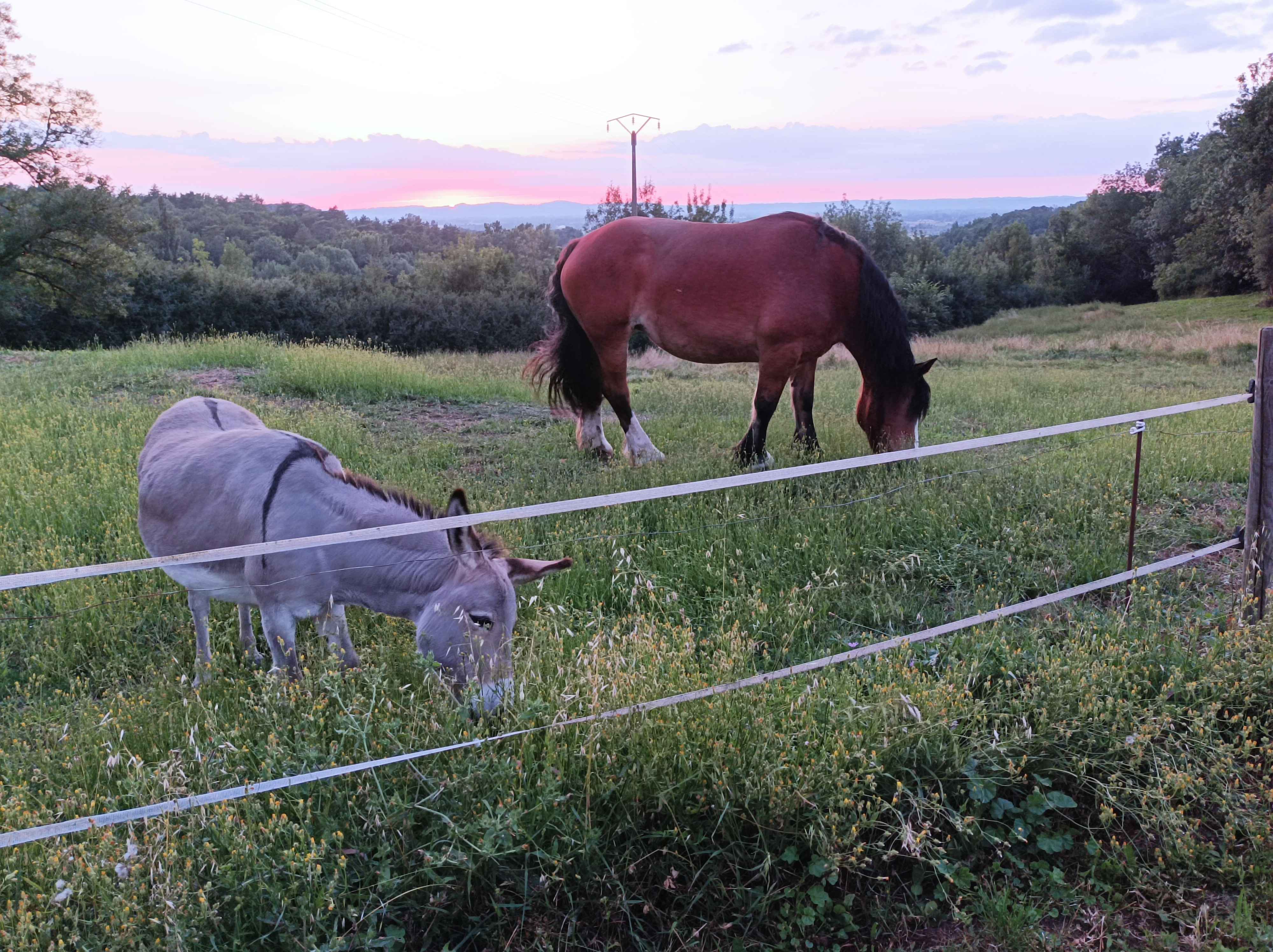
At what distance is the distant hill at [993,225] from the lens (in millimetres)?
63656

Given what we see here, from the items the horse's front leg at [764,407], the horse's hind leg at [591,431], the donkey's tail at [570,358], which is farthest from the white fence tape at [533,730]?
the donkey's tail at [570,358]

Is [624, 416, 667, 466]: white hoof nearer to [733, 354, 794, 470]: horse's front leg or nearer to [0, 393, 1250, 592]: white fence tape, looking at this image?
[733, 354, 794, 470]: horse's front leg

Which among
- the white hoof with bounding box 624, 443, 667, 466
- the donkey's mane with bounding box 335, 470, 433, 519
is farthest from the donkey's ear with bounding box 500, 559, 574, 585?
the white hoof with bounding box 624, 443, 667, 466

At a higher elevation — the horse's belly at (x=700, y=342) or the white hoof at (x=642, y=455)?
the horse's belly at (x=700, y=342)

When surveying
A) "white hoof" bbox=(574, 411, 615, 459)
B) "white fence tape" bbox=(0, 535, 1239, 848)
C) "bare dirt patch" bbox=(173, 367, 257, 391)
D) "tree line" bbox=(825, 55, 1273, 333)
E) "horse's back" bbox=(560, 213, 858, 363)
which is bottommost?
"white fence tape" bbox=(0, 535, 1239, 848)

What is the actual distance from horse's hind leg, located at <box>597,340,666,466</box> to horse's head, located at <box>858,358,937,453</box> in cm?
221

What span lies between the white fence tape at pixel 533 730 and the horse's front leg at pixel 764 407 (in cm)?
341

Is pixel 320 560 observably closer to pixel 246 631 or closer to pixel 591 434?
pixel 246 631

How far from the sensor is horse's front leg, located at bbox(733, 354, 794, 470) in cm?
752

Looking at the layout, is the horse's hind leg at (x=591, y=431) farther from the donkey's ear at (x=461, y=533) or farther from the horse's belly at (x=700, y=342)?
the donkey's ear at (x=461, y=533)

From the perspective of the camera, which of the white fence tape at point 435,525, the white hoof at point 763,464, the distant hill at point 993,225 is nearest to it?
the white fence tape at point 435,525

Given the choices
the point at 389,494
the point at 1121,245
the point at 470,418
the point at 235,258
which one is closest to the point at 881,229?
the point at 1121,245

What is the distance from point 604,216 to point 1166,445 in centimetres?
4459

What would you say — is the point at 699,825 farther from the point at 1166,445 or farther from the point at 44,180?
the point at 44,180
